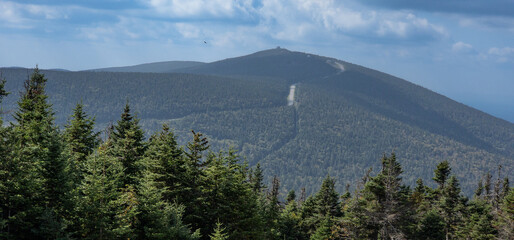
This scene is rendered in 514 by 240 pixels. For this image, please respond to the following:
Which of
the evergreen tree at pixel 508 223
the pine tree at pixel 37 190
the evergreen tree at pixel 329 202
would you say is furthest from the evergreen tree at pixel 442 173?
the pine tree at pixel 37 190

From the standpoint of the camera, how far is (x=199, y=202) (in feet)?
97.3

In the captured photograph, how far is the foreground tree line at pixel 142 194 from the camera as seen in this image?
1947 centimetres

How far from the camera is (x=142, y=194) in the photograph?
79.0 feet

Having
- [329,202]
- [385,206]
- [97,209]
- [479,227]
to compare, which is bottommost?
[329,202]

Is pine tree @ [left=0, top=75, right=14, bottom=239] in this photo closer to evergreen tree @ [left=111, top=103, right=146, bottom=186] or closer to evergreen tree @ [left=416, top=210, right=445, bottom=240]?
evergreen tree @ [left=111, top=103, right=146, bottom=186]

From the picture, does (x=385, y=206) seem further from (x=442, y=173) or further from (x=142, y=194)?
(x=442, y=173)

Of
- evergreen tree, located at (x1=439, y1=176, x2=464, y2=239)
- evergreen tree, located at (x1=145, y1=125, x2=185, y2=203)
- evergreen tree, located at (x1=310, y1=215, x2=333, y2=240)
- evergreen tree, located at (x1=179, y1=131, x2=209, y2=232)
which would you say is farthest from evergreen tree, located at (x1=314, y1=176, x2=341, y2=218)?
evergreen tree, located at (x1=145, y1=125, x2=185, y2=203)

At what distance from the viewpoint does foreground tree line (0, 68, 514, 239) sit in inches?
766

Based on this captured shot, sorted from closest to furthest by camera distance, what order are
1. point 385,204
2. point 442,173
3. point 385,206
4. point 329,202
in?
point 385,204
point 385,206
point 442,173
point 329,202

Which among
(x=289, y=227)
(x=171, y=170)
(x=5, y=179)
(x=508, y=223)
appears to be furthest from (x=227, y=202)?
(x=289, y=227)

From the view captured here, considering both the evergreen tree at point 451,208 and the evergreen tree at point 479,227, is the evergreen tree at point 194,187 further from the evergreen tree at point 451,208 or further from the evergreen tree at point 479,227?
the evergreen tree at point 451,208

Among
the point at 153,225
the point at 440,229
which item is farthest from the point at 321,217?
the point at 153,225

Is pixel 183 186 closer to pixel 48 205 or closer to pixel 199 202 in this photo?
→ pixel 199 202

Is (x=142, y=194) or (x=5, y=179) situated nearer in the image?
(x=5, y=179)
